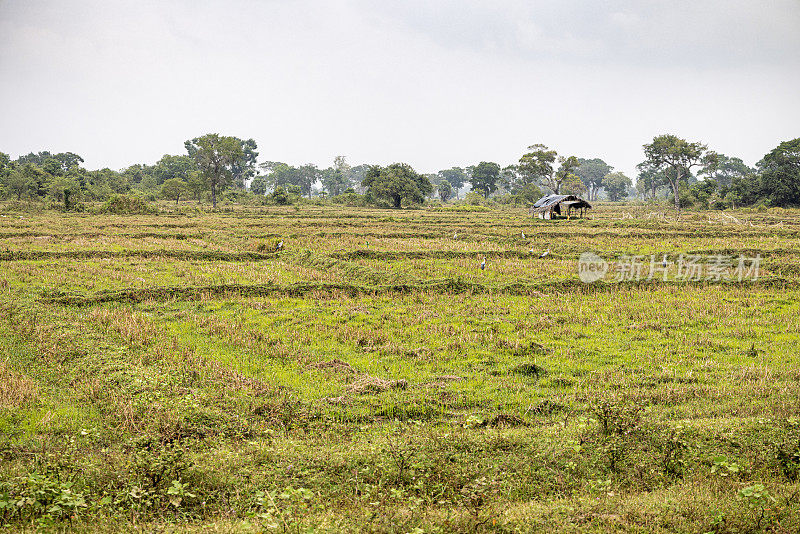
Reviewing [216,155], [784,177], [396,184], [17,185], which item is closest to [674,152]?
[784,177]

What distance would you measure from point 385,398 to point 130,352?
6.33 m

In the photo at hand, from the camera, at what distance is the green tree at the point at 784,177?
6072cm

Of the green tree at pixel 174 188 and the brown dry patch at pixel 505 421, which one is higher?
the green tree at pixel 174 188

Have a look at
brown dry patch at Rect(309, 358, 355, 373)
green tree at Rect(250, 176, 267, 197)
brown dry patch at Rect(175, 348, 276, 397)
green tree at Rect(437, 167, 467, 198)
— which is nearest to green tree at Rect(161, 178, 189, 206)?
green tree at Rect(250, 176, 267, 197)

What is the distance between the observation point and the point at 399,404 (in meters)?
8.38

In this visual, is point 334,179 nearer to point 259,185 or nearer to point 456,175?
point 259,185

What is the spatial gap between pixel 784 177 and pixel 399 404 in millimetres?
74724

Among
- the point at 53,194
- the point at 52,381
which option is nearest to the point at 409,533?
the point at 52,381

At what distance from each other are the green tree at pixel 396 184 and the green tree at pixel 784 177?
46.8m

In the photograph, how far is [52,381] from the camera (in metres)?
9.16

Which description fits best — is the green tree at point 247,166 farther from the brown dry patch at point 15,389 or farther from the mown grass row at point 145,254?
the brown dry patch at point 15,389

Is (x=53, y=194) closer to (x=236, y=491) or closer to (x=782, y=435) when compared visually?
(x=236, y=491)

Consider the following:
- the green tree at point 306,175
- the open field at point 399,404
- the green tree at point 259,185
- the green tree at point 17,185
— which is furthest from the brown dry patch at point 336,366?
the green tree at point 306,175

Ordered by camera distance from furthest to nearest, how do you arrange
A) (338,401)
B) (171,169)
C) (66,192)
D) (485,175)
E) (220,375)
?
(485,175)
(171,169)
(66,192)
(220,375)
(338,401)
